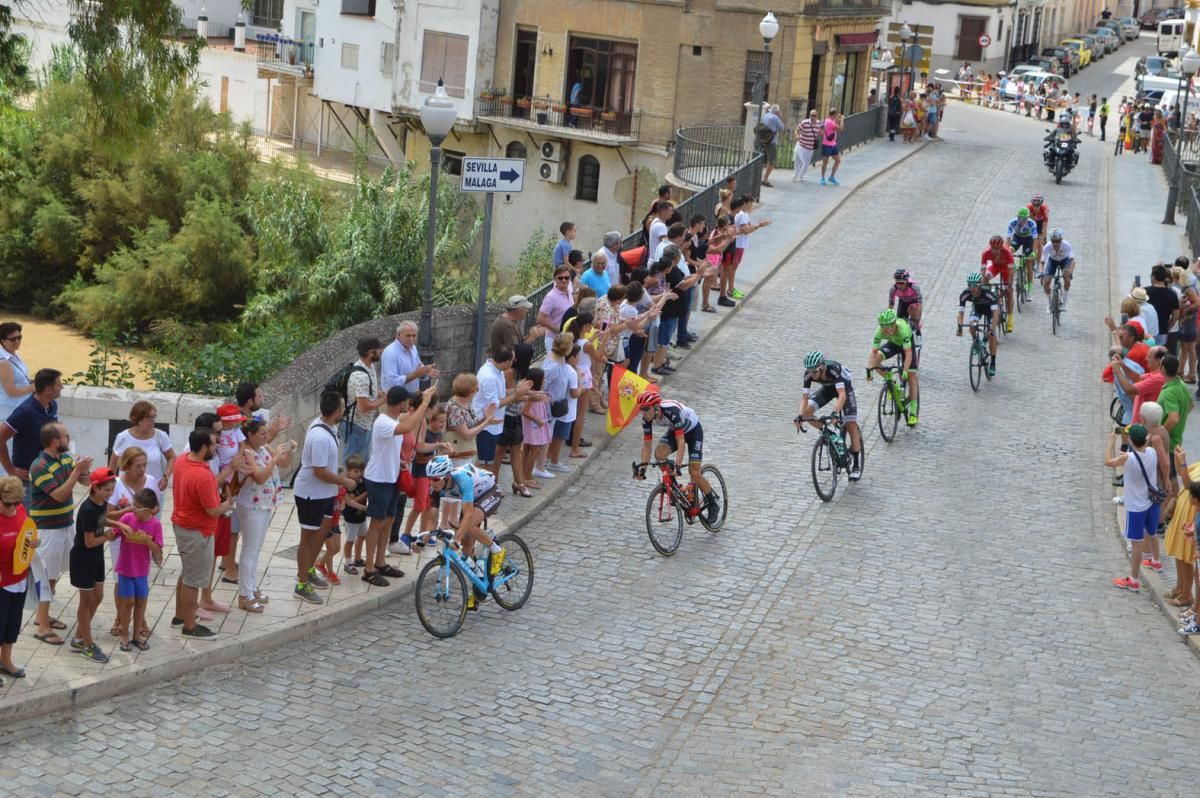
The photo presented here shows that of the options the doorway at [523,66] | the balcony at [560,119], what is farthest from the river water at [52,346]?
the doorway at [523,66]

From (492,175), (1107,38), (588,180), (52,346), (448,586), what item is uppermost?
(1107,38)

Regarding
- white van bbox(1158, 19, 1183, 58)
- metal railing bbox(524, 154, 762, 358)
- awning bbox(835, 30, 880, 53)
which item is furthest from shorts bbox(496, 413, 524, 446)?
white van bbox(1158, 19, 1183, 58)

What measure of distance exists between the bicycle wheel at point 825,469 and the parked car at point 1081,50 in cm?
7504

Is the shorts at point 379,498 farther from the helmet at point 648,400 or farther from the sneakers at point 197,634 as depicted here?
the helmet at point 648,400

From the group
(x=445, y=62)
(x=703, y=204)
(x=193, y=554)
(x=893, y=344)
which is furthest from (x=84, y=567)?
(x=445, y=62)

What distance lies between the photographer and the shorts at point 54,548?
11.3 metres

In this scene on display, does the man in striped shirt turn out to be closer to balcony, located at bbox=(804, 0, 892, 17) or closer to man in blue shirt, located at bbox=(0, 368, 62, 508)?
balcony, located at bbox=(804, 0, 892, 17)

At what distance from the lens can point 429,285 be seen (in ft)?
53.4

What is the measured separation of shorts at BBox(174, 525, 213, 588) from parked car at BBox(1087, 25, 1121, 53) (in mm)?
88456

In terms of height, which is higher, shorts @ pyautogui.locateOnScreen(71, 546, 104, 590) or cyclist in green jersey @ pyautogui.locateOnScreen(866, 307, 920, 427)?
cyclist in green jersey @ pyautogui.locateOnScreen(866, 307, 920, 427)

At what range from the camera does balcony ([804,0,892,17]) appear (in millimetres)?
48531

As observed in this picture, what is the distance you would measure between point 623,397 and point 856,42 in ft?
131

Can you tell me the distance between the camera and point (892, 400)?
18.2 meters

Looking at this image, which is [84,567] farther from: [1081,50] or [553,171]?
[1081,50]
